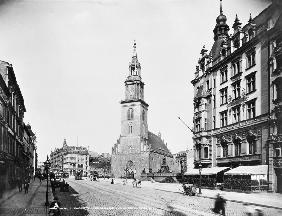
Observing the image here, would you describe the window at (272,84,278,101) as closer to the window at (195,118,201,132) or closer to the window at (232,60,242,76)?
the window at (232,60,242,76)

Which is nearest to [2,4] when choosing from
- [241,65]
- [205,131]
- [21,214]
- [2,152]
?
[21,214]

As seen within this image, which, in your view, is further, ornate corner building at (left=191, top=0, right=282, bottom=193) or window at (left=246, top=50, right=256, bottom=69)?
window at (left=246, top=50, right=256, bottom=69)

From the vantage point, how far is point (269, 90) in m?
31.3

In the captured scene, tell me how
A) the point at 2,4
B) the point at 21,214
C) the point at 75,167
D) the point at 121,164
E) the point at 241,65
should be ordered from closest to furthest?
1. the point at 2,4
2. the point at 21,214
3. the point at 241,65
4. the point at 121,164
5. the point at 75,167

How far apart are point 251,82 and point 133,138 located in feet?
209

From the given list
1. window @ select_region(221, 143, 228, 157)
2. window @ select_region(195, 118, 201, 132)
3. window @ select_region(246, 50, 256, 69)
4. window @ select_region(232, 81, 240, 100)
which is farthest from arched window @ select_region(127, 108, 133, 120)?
window @ select_region(246, 50, 256, 69)

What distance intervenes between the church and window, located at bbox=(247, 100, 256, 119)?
60.1 metres

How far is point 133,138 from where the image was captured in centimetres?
9644

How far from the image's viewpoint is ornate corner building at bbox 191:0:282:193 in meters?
30.2

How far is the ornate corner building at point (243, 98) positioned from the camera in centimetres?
3025

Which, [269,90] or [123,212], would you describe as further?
[269,90]

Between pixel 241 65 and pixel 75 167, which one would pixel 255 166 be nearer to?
pixel 241 65

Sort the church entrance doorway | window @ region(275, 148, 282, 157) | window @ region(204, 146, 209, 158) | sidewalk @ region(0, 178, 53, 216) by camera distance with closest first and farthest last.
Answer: sidewalk @ region(0, 178, 53, 216) < window @ region(275, 148, 282, 157) < window @ region(204, 146, 209, 158) < the church entrance doorway

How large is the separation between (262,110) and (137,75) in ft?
228
